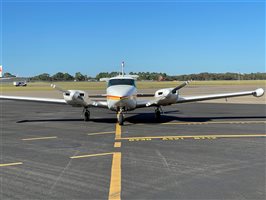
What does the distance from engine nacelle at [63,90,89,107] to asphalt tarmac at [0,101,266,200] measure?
3.08 meters

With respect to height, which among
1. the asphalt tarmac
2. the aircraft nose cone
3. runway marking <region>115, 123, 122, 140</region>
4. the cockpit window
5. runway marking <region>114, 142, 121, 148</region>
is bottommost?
runway marking <region>115, 123, 122, 140</region>

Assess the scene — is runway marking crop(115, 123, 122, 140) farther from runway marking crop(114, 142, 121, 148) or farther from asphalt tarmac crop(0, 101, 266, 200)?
runway marking crop(114, 142, 121, 148)

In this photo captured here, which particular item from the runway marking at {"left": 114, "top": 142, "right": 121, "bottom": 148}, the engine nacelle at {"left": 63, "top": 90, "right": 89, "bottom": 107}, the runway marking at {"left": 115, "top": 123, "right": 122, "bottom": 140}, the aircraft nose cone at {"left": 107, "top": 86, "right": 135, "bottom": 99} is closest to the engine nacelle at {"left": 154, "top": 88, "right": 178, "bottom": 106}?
the aircraft nose cone at {"left": 107, "top": 86, "right": 135, "bottom": 99}

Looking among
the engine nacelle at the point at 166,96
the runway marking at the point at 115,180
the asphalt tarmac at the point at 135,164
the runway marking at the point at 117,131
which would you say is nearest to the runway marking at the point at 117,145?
the asphalt tarmac at the point at 135,164

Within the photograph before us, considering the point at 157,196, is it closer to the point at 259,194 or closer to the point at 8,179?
the point at 259,194

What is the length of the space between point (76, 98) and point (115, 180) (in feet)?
34.8

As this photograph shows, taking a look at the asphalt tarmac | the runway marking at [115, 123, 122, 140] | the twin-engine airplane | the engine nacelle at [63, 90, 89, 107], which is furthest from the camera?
the engine nacelle at [63, 90, 89, 107]

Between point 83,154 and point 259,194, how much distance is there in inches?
211

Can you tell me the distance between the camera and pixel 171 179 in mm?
7082

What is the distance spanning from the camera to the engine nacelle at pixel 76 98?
17.2 meters

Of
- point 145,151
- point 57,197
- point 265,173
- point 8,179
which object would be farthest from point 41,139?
point 265,173

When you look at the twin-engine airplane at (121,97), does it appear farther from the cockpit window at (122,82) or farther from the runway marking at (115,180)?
the runway marking at (115,180)

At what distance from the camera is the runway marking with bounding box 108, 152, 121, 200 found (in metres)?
6.11

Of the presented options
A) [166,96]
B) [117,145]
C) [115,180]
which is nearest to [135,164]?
[115,180]
